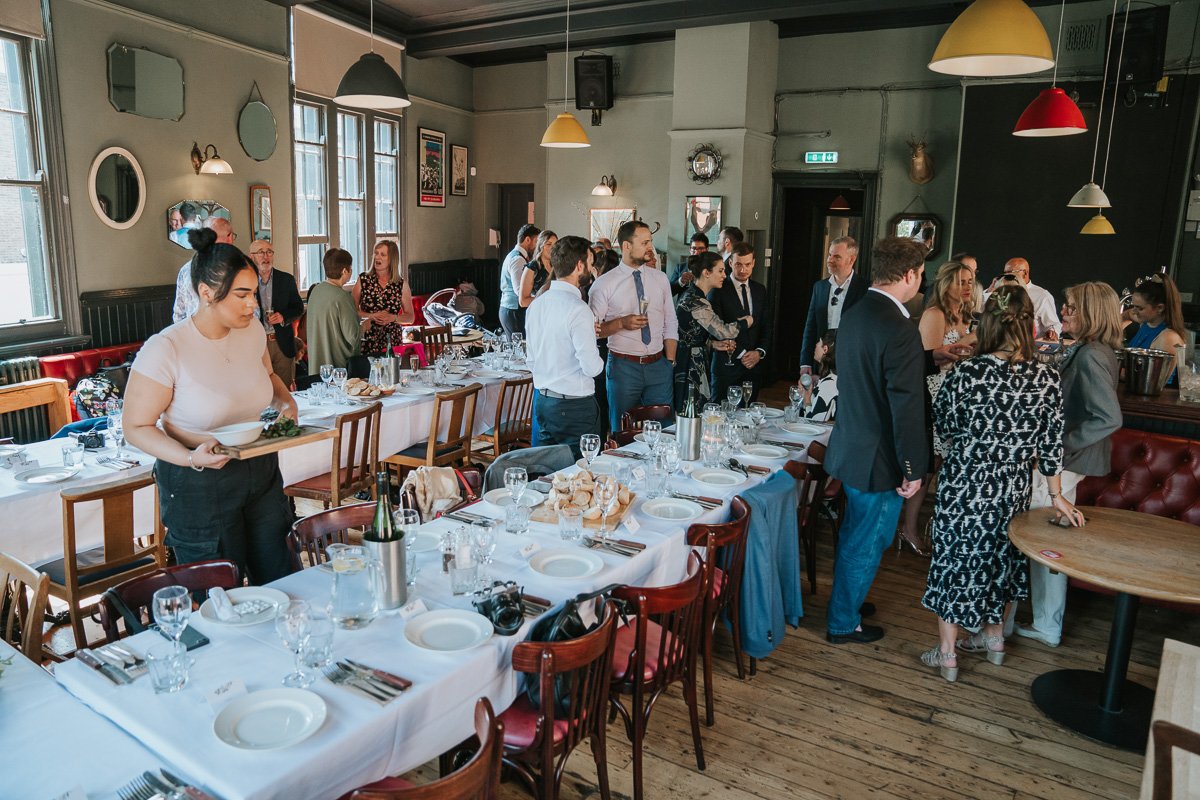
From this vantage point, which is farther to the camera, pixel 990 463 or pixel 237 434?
pixel 990 463

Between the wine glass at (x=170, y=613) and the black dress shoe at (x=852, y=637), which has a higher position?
the wine glass at (x=170, y=613)

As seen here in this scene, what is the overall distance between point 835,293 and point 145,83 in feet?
21.3

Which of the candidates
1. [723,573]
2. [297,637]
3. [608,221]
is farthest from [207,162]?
[297,637]

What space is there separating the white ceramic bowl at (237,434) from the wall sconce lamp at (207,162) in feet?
20.5

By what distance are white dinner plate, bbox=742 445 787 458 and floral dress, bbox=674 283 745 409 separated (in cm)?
134

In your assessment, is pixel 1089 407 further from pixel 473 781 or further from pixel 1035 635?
pixel 473 781

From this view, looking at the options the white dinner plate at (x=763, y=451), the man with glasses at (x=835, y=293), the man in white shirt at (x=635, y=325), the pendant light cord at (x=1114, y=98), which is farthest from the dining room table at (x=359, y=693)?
the pendant light cord at (x=1114, y=98)

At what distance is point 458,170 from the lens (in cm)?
1280

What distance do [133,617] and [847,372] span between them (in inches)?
111

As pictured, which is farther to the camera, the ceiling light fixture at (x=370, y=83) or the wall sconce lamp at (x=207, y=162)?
the wall sconce lamp at (x=207, y=162)

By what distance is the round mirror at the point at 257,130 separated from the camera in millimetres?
8617

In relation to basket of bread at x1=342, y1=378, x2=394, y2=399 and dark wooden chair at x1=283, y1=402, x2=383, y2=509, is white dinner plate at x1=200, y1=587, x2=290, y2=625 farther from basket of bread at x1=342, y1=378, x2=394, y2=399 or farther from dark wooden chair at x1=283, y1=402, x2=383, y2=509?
basket of bread at x1=342, y1=378, x2=394, y2=399

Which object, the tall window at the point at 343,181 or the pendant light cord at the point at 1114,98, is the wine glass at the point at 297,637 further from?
the pendant light cord at the point at 1114,98

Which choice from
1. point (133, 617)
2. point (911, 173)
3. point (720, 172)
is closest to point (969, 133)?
point (911, 173)
